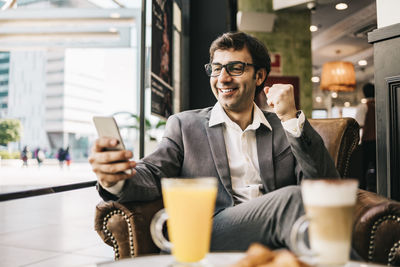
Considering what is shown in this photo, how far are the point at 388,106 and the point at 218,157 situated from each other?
1442mm

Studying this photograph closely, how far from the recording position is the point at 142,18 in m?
3.29

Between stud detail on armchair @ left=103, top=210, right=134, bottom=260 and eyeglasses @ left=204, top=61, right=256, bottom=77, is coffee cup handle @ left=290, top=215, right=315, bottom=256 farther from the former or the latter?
eyeglasses @ left=204, top=61, right=256, bottom=77

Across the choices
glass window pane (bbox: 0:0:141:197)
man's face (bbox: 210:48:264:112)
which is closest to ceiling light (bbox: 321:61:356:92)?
glass window pane (bbox: 0:0:141:197)

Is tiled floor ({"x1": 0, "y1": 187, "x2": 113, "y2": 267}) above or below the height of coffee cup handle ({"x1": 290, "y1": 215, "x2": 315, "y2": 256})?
below

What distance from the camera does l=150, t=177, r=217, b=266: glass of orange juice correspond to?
0.74m

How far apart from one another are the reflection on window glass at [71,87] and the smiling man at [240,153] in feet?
6.20

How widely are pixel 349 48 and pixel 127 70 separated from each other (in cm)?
772

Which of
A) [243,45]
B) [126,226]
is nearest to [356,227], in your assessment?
[126,226]

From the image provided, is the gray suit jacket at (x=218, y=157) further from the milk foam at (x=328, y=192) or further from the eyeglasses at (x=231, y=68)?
the milk foam at (x=328, y=192)

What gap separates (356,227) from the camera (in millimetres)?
1406

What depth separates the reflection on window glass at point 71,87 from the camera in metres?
3.47

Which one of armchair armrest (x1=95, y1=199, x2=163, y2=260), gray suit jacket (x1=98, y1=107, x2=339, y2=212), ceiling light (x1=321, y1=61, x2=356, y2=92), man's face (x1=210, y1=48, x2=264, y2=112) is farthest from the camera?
ceiling light (x1=321, y1=61, x2=356, y2=92)

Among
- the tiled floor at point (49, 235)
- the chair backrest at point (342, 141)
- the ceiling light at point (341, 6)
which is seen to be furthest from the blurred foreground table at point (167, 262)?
the ceiling light at point (341, 6)

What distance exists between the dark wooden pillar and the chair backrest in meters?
0.52
